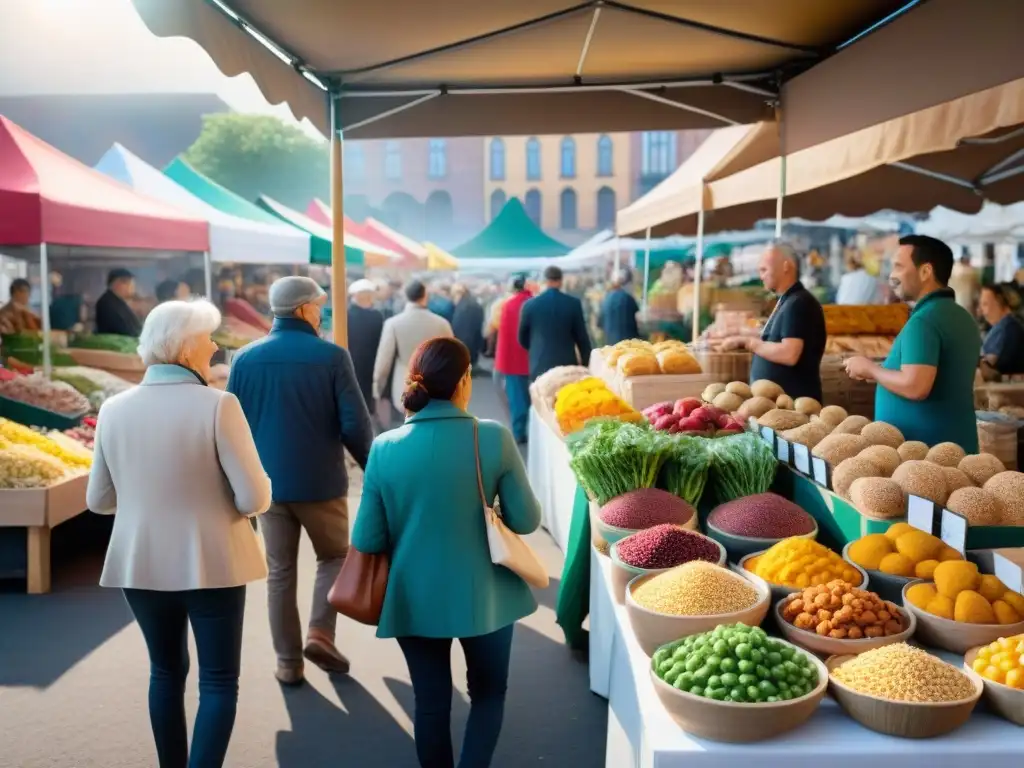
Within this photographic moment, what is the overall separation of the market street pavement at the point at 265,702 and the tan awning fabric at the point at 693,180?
14.2 feet

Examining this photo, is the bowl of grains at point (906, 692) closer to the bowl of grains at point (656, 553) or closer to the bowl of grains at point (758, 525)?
the bowl of grains at point (656, 553)

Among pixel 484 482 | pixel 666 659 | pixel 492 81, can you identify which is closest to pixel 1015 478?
pixel 666 659

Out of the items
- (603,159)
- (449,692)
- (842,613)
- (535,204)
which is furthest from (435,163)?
(842,613)

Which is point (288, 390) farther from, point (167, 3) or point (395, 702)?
point (167, 3)

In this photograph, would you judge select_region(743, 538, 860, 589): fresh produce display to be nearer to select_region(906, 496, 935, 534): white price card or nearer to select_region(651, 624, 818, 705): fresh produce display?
select_region(906, 496, 935, 534): white price card

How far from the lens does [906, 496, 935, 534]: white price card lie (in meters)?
2.71

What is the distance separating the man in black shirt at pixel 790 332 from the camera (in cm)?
483

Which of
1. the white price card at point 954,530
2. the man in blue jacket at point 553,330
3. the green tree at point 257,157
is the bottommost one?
the white price card at point 954,530

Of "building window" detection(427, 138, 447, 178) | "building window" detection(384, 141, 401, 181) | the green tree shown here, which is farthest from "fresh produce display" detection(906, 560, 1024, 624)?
"building window" detection(384, 141, 401, 181)

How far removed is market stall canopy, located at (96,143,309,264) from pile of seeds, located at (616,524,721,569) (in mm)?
7238

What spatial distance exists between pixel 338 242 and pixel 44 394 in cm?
244

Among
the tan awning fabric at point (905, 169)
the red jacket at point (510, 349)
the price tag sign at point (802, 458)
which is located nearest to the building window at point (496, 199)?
the tan awning fabric at point (905, 169)

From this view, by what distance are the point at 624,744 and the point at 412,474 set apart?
922 mm

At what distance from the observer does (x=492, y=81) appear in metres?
7.32
